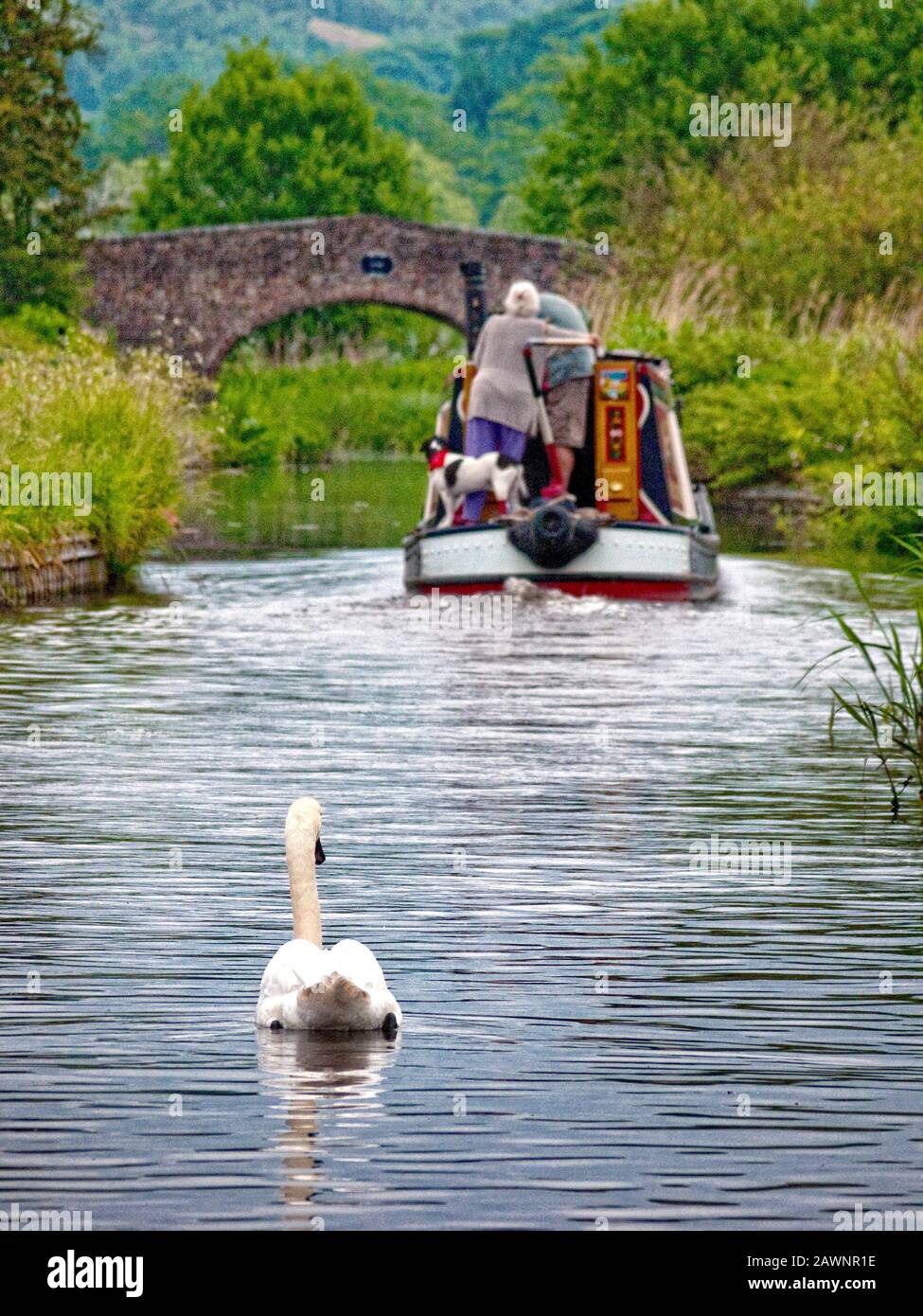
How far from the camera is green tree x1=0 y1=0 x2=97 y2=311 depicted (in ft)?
137

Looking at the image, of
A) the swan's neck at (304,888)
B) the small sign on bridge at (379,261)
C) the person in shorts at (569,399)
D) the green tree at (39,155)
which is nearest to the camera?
the swan's neck at (304,888)

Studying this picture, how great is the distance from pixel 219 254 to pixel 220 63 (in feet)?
414

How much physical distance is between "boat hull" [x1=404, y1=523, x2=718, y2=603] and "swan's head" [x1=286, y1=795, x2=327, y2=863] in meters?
13.6

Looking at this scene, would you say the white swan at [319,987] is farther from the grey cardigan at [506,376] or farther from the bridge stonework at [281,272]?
the bridge stonework at [281,272]

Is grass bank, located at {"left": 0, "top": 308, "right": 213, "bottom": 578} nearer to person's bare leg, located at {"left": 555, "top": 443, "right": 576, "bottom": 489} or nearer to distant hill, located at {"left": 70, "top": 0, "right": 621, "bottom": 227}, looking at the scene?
person's bare leg, located at {"left": 555, "top": 443, "right": 576, "bottom": 489}

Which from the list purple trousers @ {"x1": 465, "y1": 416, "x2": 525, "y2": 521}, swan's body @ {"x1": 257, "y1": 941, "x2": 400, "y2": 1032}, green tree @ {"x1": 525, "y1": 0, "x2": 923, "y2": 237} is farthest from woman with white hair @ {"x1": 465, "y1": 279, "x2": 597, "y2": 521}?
green tree @ {"x1": 525, "y1": 0, "x2": 923, "y2": 237}

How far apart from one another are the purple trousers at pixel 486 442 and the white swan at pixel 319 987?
15155mm

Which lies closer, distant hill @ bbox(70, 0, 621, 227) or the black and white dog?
the black and white dog

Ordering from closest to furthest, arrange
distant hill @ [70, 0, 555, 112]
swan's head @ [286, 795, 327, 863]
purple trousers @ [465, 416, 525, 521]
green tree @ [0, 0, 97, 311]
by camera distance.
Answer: swan's head @ [286, 795, 327, 863], purple trousers @ [465, 416, 525, 521], green tree @ [0, 0, 97, 311], distant hill @ [70, 0, 555, 112]

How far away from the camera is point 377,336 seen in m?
73.4

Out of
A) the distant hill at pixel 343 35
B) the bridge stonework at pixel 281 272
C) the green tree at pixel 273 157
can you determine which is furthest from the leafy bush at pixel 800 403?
the distant hill at pixel 343 35

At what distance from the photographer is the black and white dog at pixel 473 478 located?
21.8 meters

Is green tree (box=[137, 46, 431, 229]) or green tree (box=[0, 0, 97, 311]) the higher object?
green tree (box=[137, 46, 431, 229])

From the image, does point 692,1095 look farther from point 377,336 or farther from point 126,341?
point 377,336
